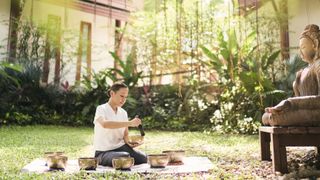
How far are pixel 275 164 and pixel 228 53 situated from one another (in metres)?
5.06

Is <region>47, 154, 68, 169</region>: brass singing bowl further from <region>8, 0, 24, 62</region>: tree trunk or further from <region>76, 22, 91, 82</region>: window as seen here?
<region>76, 22, 91, 82</region>: window

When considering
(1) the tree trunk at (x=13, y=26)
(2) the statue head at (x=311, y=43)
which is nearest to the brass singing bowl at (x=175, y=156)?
(2) the statue head at (x=311, y=43)

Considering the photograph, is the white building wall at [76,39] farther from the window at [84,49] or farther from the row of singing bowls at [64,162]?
the row of singing bowls at [64,162]

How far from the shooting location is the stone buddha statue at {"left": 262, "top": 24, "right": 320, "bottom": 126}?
2.62 m

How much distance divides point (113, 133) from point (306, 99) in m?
1.78

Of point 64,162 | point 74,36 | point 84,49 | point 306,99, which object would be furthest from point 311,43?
point 84,49

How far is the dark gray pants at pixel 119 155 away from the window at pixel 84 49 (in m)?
7.69

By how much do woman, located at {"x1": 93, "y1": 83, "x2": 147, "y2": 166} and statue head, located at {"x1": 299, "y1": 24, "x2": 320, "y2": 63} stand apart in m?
1.68

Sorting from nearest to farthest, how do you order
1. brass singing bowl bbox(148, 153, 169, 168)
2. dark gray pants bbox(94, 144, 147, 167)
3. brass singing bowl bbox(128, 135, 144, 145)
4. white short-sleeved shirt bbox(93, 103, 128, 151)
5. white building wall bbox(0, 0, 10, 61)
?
brass singing bowl bbox(148, 153, 169, 168)
dark gray pants bbox(94, 144, 147, 167)
white short-sleeved shirt bbox(93, 103, 128, 151)
brass singing bowl bbox(128, 135, 144, 145)
white building wall bbox(0, 0, 10, 61)

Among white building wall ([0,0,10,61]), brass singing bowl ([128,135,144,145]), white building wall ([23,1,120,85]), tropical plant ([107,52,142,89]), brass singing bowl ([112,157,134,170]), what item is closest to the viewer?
brass singing bowl ([112,157,134,170])

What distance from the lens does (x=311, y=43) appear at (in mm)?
2922

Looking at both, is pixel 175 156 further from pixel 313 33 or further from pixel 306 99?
pixel 313 33

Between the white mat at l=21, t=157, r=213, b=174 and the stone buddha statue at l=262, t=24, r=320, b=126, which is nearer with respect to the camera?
the stone buddha statue at l=262, t=24, r=320, b=126

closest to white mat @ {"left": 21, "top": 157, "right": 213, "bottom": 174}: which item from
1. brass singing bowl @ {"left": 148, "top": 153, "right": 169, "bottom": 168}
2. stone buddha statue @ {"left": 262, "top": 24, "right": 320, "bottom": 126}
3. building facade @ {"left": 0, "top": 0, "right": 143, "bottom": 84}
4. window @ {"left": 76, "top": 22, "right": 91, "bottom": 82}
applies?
brass singing bowl @ {"left": 148, "top": 153, "right": 169, "bottom": 168}
